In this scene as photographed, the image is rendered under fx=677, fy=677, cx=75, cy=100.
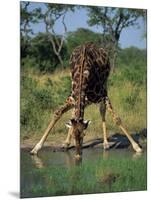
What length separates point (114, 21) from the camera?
727 cm

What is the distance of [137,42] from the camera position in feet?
24.2

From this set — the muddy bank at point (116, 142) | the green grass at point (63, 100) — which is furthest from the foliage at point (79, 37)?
the muddy bank at point (116, 142)

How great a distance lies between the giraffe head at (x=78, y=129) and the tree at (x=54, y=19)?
64 centimetres

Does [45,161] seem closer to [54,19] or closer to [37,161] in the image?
[37,161]

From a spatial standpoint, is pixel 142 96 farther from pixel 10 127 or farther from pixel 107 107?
pixel 10 127

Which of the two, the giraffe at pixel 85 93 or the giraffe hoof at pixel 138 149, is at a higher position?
the giraffe at pixel 85 93

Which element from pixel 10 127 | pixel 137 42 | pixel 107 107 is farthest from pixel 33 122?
pixel 137 42

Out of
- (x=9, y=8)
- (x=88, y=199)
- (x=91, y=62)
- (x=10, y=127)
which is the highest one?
(x=9, y=8)

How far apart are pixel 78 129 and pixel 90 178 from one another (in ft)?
1.74

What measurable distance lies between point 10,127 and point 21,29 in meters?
0.99

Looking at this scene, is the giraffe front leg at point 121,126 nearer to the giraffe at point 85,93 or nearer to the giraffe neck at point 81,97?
the giraffe at point 85,93

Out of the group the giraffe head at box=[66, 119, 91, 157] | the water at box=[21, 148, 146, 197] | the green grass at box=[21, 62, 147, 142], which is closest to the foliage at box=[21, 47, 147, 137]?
the green grass at box=[21, 62, 147, 142]

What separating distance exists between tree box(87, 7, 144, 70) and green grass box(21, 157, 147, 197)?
109 centimetres

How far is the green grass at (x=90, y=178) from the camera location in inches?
269
